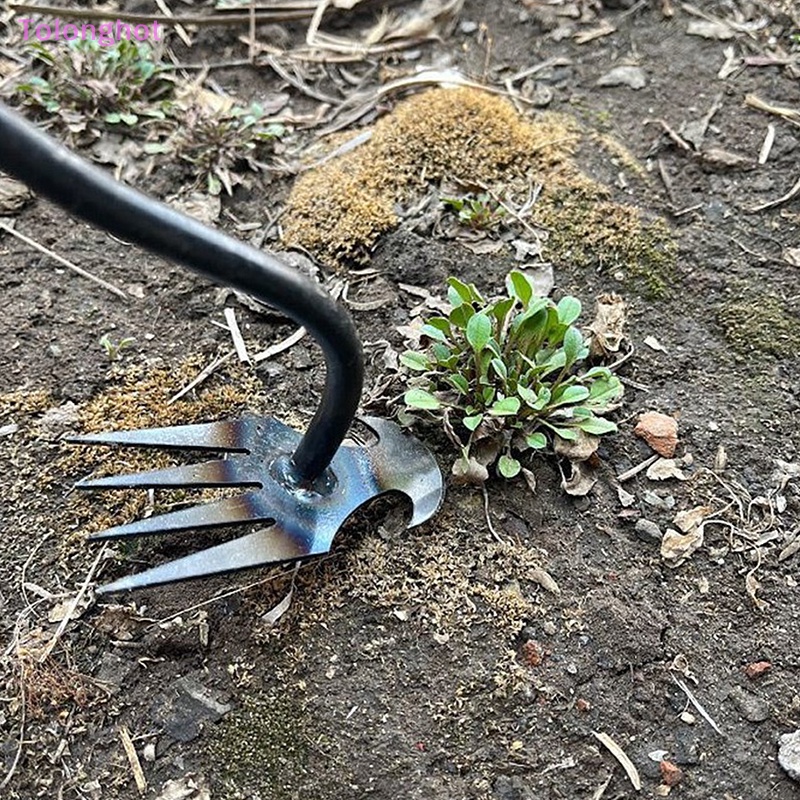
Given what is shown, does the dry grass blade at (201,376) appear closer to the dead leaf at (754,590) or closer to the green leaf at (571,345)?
the green leaf at (571,345)

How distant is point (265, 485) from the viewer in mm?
1706

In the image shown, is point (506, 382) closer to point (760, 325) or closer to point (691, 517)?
point (691, 517)

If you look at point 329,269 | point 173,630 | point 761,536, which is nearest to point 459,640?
point 173,630

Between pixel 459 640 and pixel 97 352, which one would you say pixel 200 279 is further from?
pixel 459 640

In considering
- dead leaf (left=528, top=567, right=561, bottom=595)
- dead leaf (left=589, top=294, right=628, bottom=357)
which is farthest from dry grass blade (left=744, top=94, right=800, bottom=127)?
dead leaf (left=528, top=567, right=561, bottom=595)

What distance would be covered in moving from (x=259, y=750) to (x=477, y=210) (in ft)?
4.11

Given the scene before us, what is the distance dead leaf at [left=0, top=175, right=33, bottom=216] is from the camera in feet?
7.56

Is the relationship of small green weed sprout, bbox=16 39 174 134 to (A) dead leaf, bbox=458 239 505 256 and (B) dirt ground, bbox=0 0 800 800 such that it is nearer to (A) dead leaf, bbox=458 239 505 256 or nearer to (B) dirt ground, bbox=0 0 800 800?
(B) dirt ground, bbox=0 0 800 800

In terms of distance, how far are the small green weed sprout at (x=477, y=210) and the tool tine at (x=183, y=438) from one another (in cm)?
77

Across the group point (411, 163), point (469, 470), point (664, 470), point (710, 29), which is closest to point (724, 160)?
point (710, 29)

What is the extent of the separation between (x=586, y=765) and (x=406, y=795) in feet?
0.95

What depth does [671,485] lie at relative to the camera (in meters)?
1.82

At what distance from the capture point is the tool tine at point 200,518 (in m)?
1.59

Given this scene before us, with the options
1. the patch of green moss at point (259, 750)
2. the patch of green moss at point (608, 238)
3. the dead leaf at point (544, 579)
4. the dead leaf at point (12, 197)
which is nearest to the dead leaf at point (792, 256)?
the patch of green moss at point (608, 238)
